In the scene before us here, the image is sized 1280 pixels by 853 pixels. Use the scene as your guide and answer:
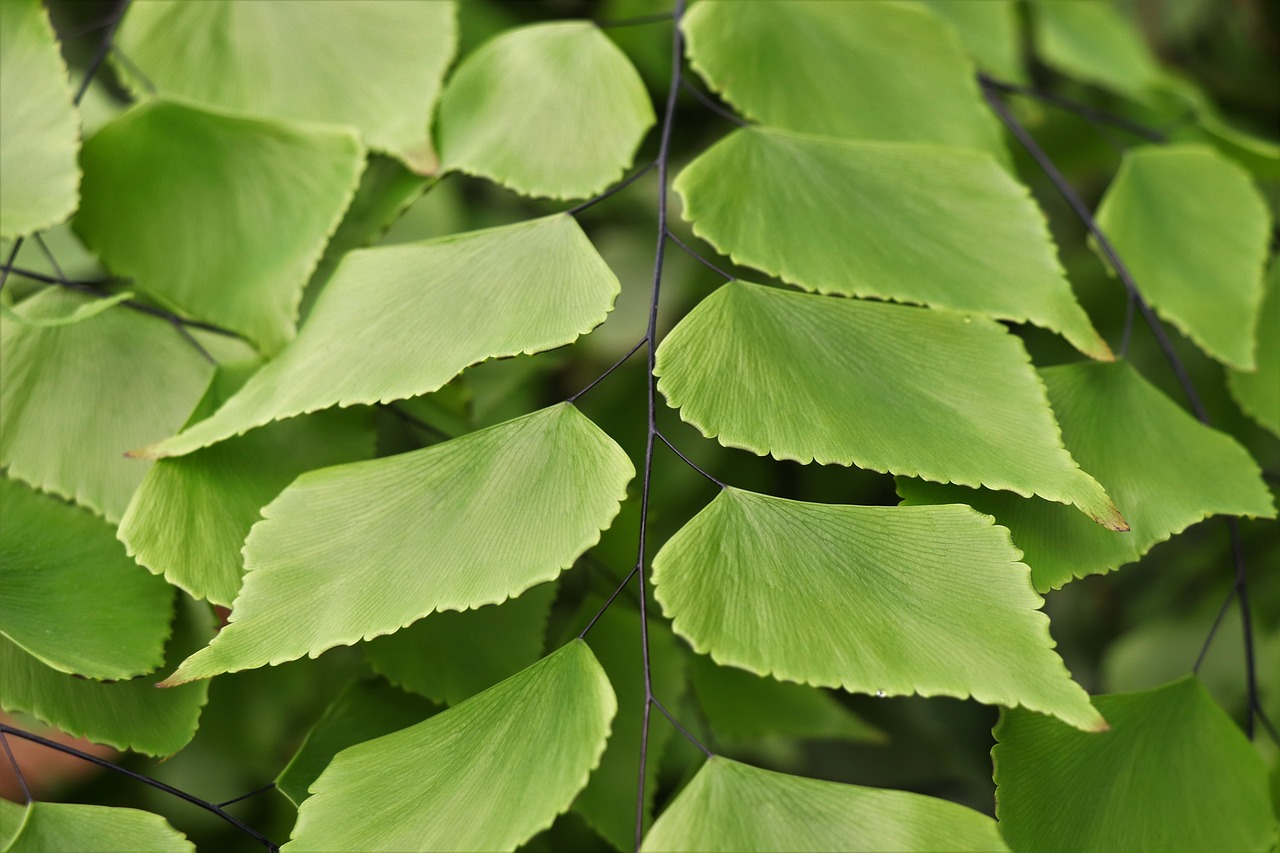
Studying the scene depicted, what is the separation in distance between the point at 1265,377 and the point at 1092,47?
0.26m

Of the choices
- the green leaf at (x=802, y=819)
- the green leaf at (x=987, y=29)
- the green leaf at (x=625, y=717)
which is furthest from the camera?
the green leaf at (x=987, y=29)

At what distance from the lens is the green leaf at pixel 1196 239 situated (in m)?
0.40

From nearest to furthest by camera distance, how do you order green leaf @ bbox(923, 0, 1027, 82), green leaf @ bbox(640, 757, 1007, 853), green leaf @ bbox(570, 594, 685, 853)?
green leaf @ bbox(640, 757, 1007, 853), green leaf @ bbox(570, 594, 685, 853), green leaf @ bbox(923, 0, 1027, 82)

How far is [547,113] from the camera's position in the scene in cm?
38

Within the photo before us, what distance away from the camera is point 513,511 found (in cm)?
28

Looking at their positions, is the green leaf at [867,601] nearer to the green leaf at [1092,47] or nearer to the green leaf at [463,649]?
the green leaf at [463,649]

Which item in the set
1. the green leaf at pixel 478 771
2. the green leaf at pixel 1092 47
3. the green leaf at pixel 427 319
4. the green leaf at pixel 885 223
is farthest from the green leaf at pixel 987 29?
the green leaf at pixel 478 771

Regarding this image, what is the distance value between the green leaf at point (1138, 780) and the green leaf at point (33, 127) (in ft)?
1.20

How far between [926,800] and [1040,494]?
91mm

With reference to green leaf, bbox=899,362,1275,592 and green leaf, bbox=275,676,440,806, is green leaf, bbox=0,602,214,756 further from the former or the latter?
green leaf, bbox=899,362,1275,592

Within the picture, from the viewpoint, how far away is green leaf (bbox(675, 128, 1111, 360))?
0.33 m

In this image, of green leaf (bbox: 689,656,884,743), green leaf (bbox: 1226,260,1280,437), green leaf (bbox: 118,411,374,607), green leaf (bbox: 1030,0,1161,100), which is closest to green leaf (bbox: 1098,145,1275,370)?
green leaf (bbox: 1226,260,1280,437)

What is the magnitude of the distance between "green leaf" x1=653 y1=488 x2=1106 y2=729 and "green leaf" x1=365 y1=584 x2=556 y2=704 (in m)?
0.10

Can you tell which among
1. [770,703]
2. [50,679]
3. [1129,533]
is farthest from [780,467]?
[50,679]
